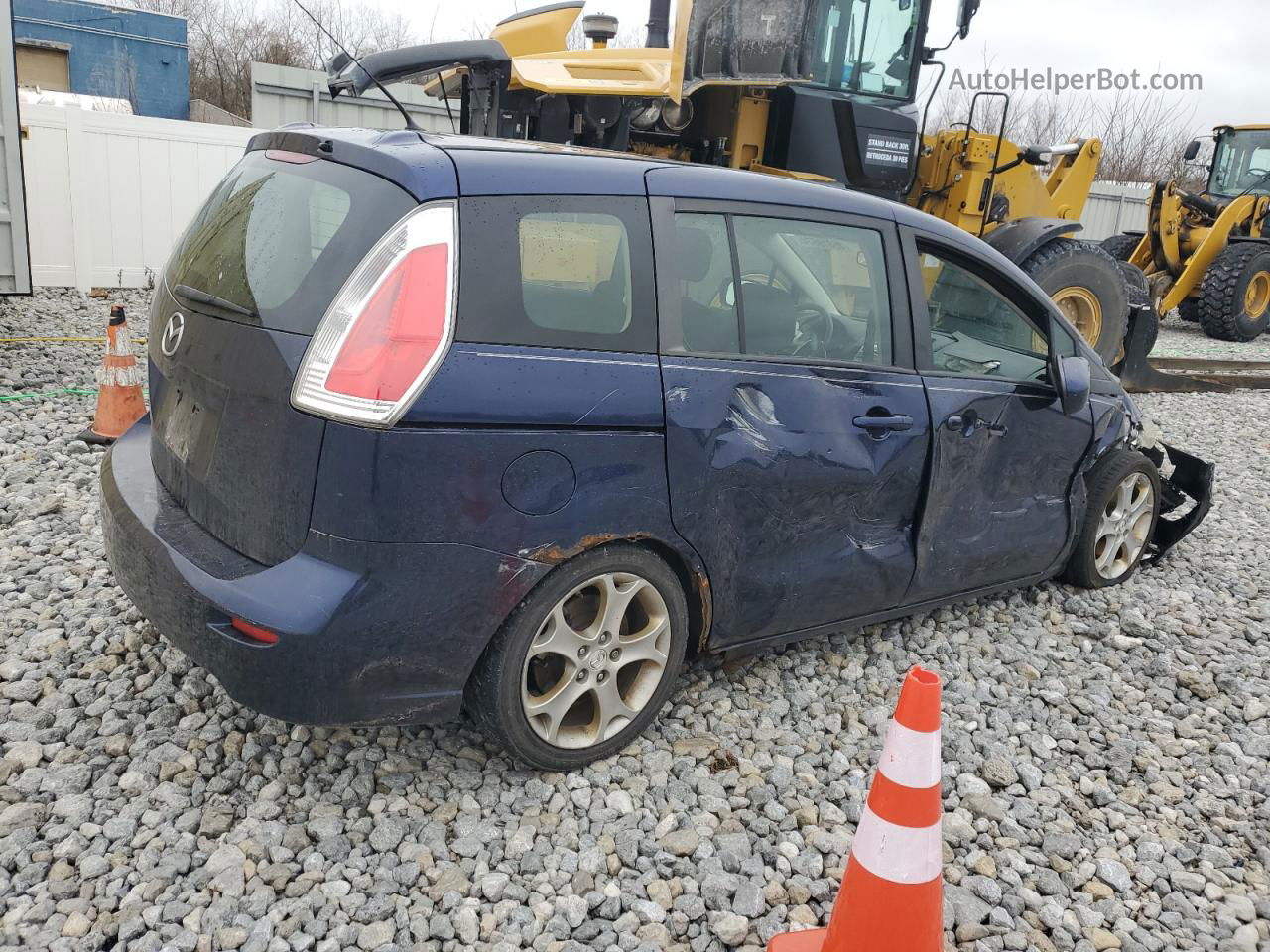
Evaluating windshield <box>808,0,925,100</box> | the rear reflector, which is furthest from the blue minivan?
windshield <box>808,0,925,100</box>

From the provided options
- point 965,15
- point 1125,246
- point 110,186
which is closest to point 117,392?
point 965,15

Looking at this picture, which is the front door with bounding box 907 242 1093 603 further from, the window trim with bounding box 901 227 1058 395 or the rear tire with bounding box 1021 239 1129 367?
the rear tire with bounding box 1021 239 1129 367

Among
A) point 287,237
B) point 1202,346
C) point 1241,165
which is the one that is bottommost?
point 1202,346

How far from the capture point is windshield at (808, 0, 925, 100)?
7.17 m

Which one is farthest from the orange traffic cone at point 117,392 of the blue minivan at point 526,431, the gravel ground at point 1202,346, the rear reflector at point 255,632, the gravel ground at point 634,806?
the gravel ground at point 1202,346

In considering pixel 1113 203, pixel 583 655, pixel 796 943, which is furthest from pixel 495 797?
pixel 1113 203

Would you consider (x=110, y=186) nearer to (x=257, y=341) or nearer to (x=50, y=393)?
(x=50, y=393)

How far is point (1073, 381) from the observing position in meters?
3.73

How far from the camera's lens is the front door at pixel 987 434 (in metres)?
3.39

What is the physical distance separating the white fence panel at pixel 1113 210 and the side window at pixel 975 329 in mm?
21080

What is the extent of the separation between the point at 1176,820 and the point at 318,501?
2543mm

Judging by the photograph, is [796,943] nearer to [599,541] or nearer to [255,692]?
[599,541]

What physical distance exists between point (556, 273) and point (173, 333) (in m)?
1.15

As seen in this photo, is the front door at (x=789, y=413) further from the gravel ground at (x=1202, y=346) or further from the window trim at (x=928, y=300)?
the gravel ground at (x=1202, y=346)
